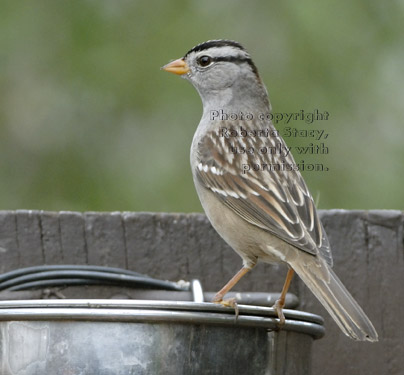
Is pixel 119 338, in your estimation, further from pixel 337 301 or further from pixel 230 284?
pixel 230 284

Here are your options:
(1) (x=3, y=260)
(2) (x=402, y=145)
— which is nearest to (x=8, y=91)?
(2) (x=402, y=145)

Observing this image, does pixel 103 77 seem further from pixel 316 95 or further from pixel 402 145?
pixel 402 145

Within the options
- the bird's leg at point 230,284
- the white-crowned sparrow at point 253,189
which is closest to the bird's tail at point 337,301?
the white-crowned sparrow at point 253,189

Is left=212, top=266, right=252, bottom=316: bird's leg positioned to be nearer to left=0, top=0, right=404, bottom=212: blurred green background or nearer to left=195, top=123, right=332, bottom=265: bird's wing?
left=195, top=123, right=332, bottom=265: bird's wing

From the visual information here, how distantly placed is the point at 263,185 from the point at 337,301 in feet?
3.11

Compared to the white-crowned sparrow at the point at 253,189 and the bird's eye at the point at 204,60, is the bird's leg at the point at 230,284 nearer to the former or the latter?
the white-crowned sparrow at the point at 253,189

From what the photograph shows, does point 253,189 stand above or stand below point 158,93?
below

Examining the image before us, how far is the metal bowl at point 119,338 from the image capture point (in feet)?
11.8

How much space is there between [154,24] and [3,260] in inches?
147

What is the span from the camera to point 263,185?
5.17 metres

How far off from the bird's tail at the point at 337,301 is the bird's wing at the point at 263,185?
88 mm

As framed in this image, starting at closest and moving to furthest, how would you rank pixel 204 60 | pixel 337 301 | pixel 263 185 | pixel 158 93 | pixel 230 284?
pixel 337 301 → pixel 230 284 → pixel 263 185 → pixel 204 60 → pixel 158 93

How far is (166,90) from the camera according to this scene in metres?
8.27

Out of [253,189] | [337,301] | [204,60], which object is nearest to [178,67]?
[204,60]
